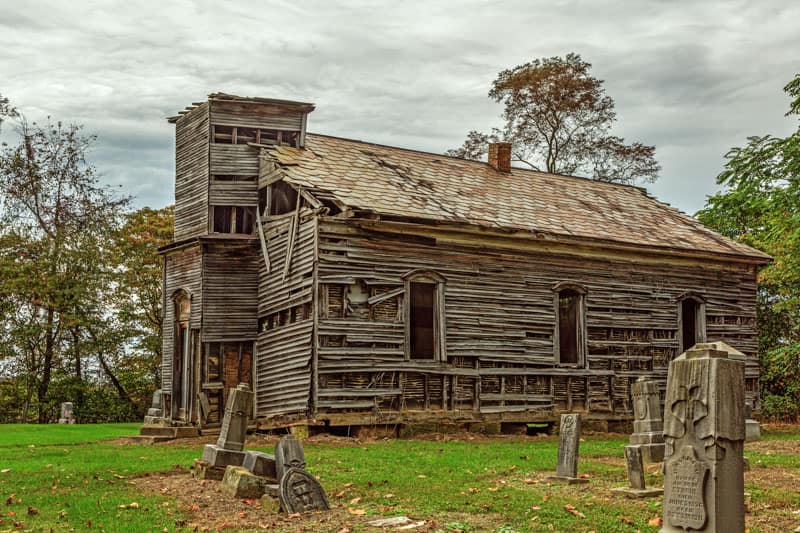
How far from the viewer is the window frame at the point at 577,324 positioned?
2291cm

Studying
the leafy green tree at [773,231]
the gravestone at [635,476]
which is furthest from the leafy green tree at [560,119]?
the gravestone at [635,476]

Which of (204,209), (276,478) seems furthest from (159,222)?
(276,478)

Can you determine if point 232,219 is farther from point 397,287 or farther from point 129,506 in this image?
point 129,506

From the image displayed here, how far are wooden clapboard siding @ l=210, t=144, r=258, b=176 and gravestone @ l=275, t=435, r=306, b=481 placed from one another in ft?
44.1

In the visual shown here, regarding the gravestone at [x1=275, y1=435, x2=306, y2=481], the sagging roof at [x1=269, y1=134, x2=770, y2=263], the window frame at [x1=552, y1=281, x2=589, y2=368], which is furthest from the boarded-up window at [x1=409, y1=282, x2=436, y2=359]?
the gravestone at [x1=275, y1=435, x2=306, y2=481]

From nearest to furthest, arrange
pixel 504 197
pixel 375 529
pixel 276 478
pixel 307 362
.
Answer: pixel 375 529, pixel 276 478, pixel 307 362, pixel 504 197

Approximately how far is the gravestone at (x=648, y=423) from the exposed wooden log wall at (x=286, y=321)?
843 centimetres

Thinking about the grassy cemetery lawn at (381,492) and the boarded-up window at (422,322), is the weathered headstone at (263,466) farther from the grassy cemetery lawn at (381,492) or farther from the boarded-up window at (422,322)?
the boarded-up window at (422,322)

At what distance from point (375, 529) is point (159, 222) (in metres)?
29.7

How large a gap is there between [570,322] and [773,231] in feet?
19.9

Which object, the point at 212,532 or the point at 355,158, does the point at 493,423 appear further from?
the point at 212,532

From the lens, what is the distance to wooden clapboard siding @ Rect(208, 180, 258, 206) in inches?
910

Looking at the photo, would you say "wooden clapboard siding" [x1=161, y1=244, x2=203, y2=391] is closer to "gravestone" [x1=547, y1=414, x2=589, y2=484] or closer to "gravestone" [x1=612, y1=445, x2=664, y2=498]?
"gravestone" [x1=547, y1=414, x2=589, y2=484]

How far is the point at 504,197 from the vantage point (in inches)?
981
